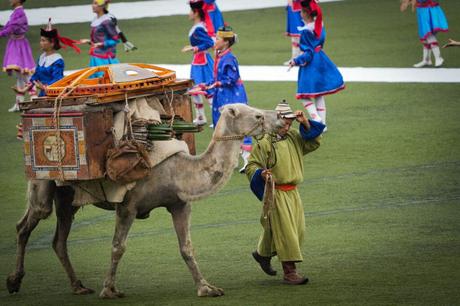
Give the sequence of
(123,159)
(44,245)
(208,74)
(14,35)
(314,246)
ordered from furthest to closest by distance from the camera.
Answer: (14,35) → (208,74) → (44,245) → (314,246) → (123,159)

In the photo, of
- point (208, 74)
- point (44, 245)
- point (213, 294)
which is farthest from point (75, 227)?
point (208, 74)

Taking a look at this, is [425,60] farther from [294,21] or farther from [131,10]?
[131,10]

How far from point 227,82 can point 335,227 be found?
114 inches

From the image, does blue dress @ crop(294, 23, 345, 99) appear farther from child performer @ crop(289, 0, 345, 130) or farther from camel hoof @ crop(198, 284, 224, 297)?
camel hoof @ crop(198, 284, 224, 297)

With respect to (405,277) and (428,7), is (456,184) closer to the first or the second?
(405,277)

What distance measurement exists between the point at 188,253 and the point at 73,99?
4.61 ft

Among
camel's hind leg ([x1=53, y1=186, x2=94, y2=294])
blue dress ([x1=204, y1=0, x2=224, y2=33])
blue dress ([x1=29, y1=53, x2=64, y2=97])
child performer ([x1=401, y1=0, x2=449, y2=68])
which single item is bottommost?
camel's hind leg ([x1=53, y1=186, x2=94, y2=294])

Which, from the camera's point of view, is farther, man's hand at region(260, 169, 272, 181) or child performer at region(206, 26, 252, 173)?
child performer at region(206, 26, 252, 173)

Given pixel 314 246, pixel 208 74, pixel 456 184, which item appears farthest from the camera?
pixel 208 74

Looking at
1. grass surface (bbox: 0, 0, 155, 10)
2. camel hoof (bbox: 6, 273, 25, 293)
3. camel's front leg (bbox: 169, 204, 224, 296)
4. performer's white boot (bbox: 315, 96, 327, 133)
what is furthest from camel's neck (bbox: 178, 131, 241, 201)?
grass surface (bbox: 0, 0, 155, 10)

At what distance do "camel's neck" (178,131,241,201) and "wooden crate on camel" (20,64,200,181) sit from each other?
324 mm

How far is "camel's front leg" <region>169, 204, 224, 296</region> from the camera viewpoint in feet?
29.5

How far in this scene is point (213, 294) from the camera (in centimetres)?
897

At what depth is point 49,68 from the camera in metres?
13.5
